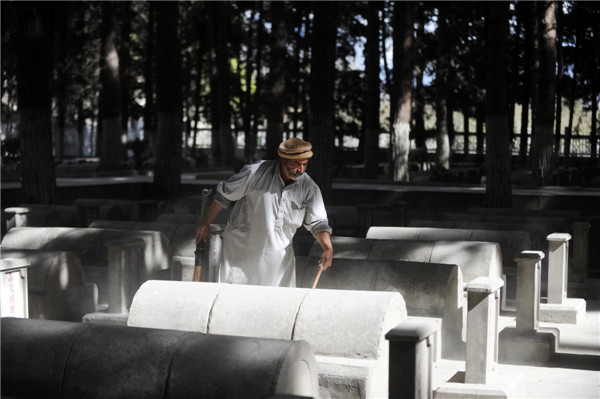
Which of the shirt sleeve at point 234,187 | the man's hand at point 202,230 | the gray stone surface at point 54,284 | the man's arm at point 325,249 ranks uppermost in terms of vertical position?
the shirt sleeve at point 234,187

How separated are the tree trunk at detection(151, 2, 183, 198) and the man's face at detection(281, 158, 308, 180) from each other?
46.1ft

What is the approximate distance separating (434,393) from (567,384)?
1.50 m

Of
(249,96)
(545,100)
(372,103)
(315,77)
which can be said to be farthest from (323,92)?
(249,96)

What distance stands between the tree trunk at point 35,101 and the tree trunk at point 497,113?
332 inches

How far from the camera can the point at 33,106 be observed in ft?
54.0

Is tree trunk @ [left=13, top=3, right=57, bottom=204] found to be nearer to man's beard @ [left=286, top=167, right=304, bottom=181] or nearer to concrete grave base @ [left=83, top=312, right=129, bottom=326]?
concrete grave base @ [left=83, top=312, right=129, bottom=326]

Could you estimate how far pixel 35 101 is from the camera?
648 inches

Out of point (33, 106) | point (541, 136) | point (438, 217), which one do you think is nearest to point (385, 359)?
point (438, 217)

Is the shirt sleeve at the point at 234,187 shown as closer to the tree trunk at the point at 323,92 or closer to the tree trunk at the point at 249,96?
the tree trunk at the point at 323,92

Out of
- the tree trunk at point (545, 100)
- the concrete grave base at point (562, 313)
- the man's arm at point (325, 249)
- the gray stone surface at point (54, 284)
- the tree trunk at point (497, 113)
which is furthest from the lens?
the tree trunk at point (545, 100)

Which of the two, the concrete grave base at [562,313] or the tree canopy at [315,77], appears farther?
the tree canopy at [315,77]

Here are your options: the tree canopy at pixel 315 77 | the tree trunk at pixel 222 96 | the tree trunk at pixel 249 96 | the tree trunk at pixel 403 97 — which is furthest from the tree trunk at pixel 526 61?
the tree trunk at pixel 249 96

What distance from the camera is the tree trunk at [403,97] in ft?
92.1

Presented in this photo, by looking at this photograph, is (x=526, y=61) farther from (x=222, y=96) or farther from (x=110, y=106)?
(x=110, y=106)
